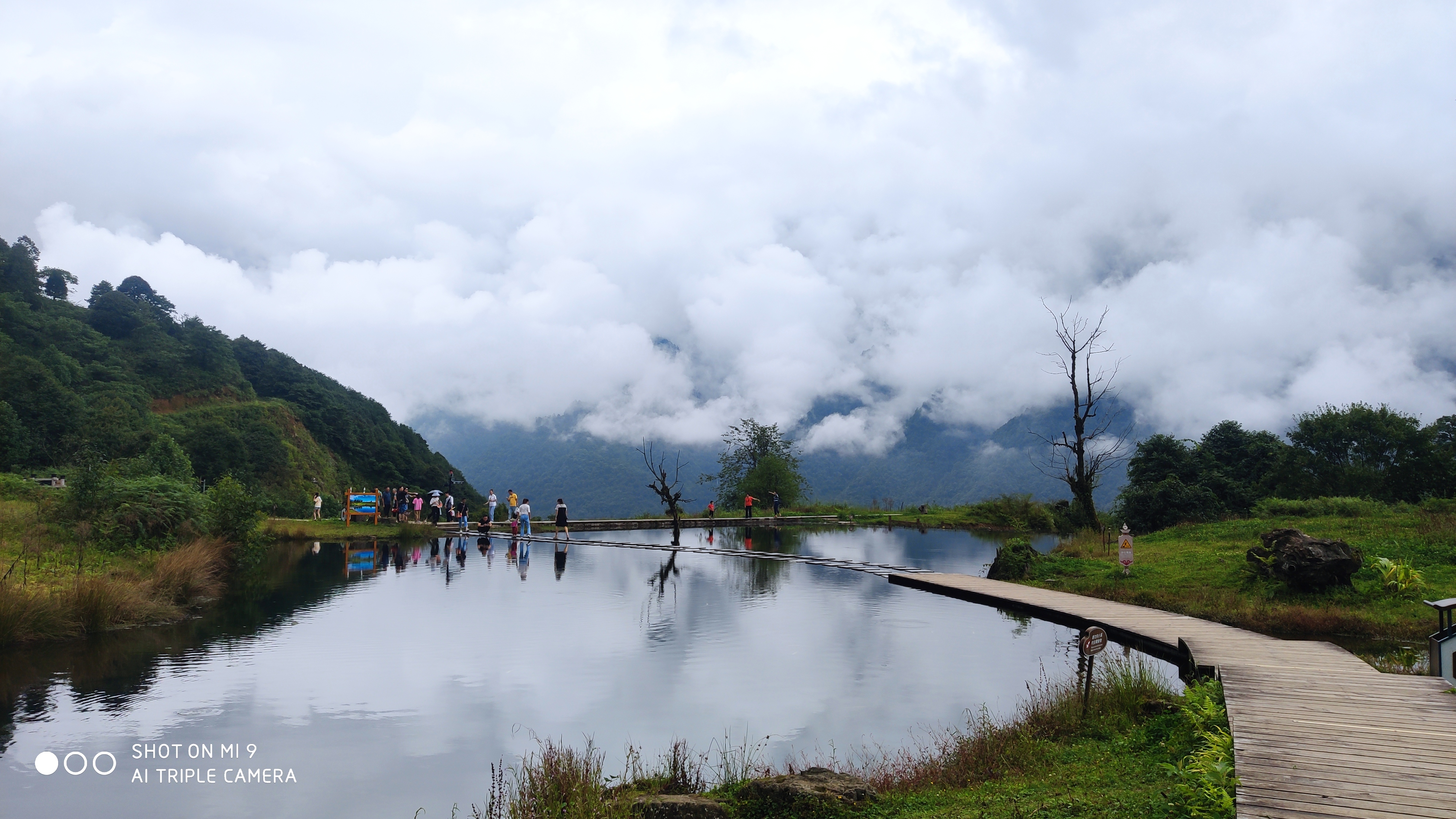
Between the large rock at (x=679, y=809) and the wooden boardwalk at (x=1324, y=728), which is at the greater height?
the wooden boardwalk at (x=1324, y=728)

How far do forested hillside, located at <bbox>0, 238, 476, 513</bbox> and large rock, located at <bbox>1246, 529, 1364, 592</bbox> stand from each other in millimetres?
47399

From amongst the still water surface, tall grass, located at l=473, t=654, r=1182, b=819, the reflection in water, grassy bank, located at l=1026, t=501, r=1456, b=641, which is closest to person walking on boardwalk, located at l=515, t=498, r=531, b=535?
the reflection in water

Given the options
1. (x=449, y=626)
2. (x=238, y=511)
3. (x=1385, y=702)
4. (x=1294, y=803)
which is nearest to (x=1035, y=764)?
(x=1294, y=803)

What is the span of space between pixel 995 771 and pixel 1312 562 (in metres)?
11.7

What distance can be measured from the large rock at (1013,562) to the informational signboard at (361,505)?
27.3 metres

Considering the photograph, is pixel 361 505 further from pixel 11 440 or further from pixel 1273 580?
pixel 1273 580

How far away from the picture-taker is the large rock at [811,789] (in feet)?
25.5

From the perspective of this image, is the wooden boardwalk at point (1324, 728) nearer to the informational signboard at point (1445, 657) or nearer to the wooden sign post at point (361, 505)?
the informational signboard at point (1445, 657)

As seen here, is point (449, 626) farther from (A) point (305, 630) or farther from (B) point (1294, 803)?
(B) point (1294, 803)

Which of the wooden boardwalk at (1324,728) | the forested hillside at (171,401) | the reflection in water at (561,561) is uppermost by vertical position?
the forested hillside at (171,401)

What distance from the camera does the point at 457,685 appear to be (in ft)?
41.4

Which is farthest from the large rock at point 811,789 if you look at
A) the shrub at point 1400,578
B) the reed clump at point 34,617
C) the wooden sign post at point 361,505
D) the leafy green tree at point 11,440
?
the leafy green tree at point 11,440

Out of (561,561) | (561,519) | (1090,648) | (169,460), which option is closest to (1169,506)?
(561,561)

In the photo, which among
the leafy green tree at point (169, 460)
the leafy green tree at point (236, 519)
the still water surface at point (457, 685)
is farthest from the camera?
the leafy green tree at point (169, 460)
